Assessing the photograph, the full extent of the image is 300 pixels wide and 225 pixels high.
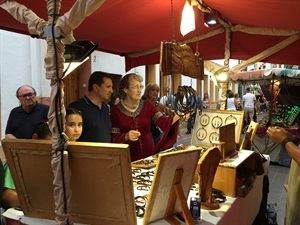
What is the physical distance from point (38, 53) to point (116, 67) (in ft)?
10.4

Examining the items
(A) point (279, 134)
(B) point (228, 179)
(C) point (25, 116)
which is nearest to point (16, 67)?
(C) point (25, 116)

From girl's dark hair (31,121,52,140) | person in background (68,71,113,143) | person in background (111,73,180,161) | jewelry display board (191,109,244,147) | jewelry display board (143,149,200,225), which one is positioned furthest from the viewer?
jewelry display board (191,109,244,147)

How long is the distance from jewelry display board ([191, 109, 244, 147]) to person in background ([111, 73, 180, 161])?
1.23ft

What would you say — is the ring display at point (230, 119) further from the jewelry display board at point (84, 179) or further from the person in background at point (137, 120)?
the jewelry display board at point (84, 179)

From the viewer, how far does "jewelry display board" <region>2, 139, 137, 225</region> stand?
116 centimetres

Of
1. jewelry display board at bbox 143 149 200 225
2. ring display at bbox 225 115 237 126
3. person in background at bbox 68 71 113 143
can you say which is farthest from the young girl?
ring display at bbox 225 115 237 126

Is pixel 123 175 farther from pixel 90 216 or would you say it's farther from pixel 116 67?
pixel 116 67

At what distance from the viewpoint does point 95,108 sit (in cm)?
247

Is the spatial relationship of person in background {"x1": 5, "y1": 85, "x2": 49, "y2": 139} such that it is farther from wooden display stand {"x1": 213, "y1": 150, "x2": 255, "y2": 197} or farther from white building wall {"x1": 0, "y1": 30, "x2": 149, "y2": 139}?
white building wall {"x1": 0, "y1": 30, "x2": 149, "y2": 139}

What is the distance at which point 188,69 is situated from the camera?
109 inches

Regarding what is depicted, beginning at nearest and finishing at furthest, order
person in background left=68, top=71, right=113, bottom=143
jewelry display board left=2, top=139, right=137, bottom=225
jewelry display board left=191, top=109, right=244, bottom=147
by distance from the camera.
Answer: jewelry display board left=2, top=139, right=137, bottom=225, person in background left=68, top=71, right=113, bottom=143, jewelry display board left=191, top=109, right=244, bottom=147

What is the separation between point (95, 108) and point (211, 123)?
1.29 meters

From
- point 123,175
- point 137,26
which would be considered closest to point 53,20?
point 123,175

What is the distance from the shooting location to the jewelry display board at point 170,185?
1.33 m
